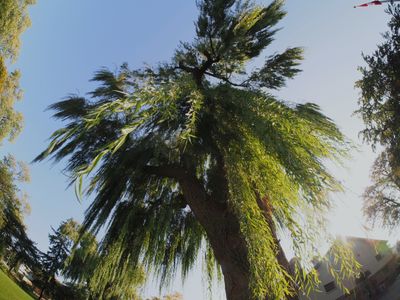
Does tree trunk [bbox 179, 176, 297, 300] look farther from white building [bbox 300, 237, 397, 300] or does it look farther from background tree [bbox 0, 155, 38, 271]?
white building [bbox 300, 237, 397, 300]

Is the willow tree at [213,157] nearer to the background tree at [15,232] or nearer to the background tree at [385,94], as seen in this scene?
the background tree at [385,94]

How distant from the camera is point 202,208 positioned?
3182 millimetres

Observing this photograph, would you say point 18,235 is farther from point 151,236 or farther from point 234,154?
point 234,154

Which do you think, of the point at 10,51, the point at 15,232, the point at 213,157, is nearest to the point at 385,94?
the point at 213,157

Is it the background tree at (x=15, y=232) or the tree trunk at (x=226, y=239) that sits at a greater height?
the background tree at (x=15, y=232)

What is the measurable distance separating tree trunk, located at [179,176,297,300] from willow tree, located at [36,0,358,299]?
0.03 ft

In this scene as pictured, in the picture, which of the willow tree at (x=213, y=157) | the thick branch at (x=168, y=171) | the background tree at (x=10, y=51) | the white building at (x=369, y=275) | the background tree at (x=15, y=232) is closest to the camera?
the willow tree at (x=213, y=157)

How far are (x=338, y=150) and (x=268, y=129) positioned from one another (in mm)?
750

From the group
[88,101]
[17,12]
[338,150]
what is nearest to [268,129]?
[338,150]

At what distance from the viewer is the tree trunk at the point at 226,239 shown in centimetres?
254

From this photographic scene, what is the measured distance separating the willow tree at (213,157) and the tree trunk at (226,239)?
0.01 m

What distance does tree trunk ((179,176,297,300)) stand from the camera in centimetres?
254

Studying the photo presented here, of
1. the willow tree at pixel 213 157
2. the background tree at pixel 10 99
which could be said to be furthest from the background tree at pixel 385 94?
the background tree at pixel 10 99

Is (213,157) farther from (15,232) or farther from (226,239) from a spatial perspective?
(15,232)
